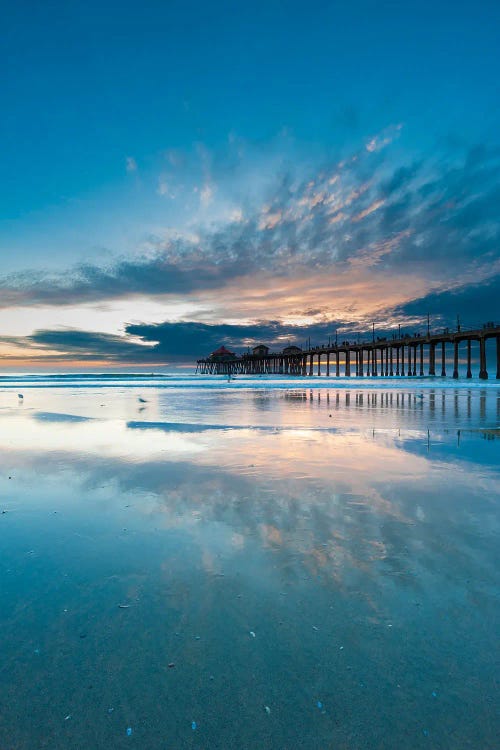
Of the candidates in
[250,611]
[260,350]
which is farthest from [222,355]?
[250,611]

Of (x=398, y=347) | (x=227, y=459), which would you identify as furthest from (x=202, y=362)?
(x=227, y=459)

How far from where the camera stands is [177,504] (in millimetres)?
5254

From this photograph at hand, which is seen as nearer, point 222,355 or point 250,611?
point 250,611

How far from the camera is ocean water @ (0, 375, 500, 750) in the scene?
6.56ft

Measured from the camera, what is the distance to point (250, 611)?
2.89 m

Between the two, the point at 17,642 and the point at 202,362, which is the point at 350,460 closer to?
the point at 17,642

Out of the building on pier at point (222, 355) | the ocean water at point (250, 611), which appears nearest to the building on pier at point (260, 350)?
the building on pier at point (222, 355)

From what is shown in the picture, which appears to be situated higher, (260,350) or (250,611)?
(260,350)

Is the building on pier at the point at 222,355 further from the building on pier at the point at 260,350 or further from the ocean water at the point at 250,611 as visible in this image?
the ocean water at the point at 250,611

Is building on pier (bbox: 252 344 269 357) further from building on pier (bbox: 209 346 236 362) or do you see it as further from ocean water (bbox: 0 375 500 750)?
ocean water (bbox: 0 375 500 750)

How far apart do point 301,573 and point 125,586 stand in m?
1.45

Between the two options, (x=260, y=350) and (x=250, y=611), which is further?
(x=260, y=350)

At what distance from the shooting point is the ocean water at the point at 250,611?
200 cm

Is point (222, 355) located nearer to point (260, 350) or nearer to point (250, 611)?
point (260, 350)
